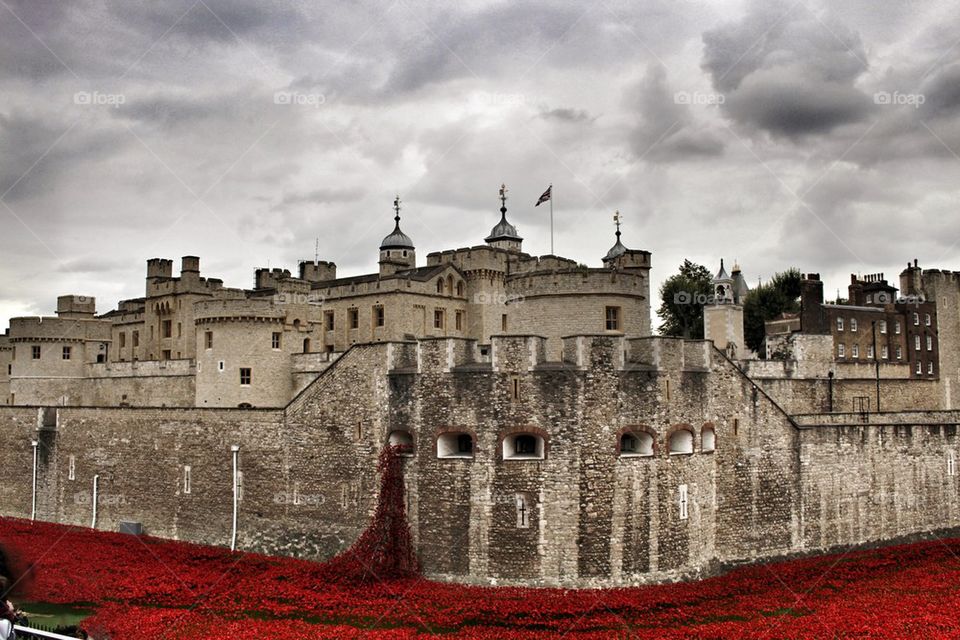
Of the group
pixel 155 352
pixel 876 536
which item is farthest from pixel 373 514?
pixel 155 352

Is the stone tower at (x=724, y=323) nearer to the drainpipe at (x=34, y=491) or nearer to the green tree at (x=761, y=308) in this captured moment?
the green tree at (x=761, y=308)

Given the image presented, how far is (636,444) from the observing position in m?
27.0

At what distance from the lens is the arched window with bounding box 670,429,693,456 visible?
2758cm

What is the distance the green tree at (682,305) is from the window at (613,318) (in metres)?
26.0

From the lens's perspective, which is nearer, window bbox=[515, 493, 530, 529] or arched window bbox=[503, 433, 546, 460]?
window bbox=[515, 493, 530, 529]

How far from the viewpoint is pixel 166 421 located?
34.2 metres

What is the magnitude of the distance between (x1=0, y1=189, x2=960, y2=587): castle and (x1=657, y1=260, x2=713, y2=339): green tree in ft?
43.1

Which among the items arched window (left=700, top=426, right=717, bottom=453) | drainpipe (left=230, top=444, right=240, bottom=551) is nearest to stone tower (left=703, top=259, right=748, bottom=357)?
arched window (left=700, top=426, right=717, bottom=453)

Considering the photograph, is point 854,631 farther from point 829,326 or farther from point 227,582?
point 829,326

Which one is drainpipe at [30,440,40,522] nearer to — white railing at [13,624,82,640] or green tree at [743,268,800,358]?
white railing at [13,624,82,640]

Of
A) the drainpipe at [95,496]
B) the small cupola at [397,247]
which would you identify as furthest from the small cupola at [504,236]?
the drainpipe at [95,496]

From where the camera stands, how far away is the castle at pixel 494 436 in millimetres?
25953

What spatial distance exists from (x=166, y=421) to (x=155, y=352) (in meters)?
21.0

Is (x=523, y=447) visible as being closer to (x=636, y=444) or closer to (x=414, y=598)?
(x=636, y=444)
